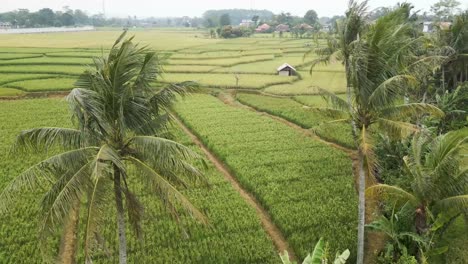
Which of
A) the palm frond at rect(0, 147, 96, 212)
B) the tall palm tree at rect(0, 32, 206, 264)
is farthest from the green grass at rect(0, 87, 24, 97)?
the palm frond at rect(0, 147, 96, 212)

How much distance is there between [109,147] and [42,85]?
33463 millimetres

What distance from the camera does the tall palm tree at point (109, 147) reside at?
8023 millimetres

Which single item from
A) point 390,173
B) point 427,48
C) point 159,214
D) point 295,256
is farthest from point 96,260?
point 427,48

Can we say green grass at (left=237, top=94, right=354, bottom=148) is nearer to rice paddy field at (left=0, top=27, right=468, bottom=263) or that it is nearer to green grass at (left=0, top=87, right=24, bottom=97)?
rice paddy field at (left=0, top=27, right=468, bottom=263)

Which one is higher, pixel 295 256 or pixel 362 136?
pixel 362 136

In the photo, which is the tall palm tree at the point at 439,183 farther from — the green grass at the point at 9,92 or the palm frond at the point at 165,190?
the green grass at the point at 9,92

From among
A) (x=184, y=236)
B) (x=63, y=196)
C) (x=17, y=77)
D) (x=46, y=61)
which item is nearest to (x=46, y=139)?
(x=63, y=196)

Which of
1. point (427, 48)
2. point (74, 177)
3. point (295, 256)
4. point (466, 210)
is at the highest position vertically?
point (427, 48)

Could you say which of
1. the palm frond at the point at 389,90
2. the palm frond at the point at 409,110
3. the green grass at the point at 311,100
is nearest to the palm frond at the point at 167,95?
the palm frond at the point at 389,90

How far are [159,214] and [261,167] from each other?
6.05m

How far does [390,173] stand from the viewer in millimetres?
18453

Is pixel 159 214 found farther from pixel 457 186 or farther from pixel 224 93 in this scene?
pixel 224 93

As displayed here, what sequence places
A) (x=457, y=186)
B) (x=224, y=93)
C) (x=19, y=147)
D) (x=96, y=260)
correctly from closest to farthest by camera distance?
1. (x=19, y=147)
2. (x=457, y=186)
3. (x=96, y=260)
4. (x=224, y=93)

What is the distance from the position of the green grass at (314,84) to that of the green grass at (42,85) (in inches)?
743
